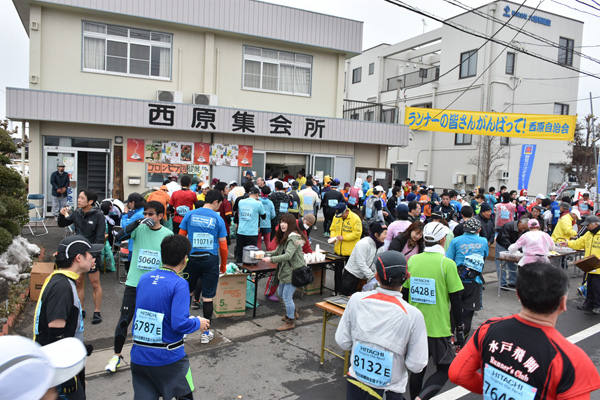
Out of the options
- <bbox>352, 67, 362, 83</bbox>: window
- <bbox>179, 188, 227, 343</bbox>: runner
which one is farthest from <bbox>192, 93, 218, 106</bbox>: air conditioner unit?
<bbox>352, 67, 362, 83</bbox>: window

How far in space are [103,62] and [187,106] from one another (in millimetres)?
3255

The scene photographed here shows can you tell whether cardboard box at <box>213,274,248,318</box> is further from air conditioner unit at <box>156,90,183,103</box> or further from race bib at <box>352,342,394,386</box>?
air conditioner unit at <box>156,90,183,103</box>

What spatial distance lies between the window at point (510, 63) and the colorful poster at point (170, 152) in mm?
20125

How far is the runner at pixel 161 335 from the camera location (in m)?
3.23

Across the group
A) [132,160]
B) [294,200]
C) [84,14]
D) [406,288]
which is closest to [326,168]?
[294,200]

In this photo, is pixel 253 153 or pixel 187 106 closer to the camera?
pixel 187 106

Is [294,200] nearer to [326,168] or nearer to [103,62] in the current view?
[326,168]

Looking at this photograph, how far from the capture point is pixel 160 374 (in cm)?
325

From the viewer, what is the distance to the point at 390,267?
10.00 feet

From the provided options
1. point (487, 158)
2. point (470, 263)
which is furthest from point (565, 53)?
point (470, 263)

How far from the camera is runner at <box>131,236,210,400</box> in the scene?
3.23 m

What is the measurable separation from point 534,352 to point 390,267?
3.54ft

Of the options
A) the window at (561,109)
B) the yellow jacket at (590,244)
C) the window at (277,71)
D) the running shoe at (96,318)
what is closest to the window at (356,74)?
the window at (561,109)

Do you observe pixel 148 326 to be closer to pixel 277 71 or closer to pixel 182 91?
pixel 182 91
